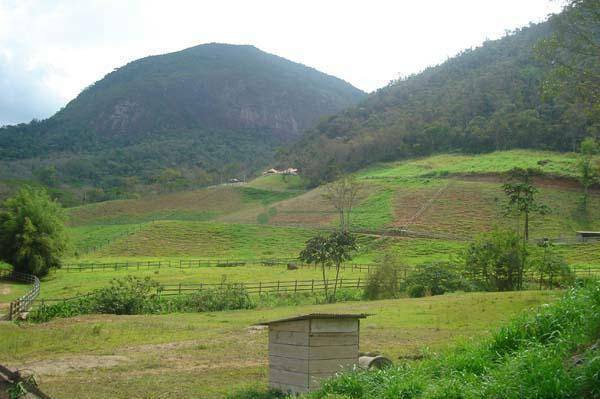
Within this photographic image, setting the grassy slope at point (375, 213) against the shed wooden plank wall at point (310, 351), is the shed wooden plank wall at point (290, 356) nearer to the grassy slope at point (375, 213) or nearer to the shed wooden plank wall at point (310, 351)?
the shed wooden plank wall at point (310, 351)

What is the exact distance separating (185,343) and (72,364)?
189 inches

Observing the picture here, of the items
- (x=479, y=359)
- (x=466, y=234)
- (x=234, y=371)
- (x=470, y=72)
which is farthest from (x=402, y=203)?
(x=470, y=72)

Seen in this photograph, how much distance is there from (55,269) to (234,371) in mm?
46791

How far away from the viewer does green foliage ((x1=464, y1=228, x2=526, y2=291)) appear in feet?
132

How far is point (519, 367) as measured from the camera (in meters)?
7.23

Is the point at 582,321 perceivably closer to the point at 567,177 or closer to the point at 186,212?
the point at 567,177

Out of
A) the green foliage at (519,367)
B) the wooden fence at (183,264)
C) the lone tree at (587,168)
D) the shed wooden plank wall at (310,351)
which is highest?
the lone tree at (587,168)

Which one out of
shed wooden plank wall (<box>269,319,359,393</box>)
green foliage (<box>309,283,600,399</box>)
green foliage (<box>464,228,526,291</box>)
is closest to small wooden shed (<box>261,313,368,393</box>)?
shed wooden plank wall (<box>269,319,359,393</box>)

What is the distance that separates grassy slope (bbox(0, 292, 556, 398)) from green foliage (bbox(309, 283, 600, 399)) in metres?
6.72

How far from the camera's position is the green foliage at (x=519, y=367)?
6.62m

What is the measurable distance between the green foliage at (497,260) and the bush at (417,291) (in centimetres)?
409

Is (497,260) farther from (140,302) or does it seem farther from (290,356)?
(290,356)

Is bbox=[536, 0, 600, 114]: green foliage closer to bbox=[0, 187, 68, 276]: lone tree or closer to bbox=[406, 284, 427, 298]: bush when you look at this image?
bbox=[406, 284, 427, 298]: bush

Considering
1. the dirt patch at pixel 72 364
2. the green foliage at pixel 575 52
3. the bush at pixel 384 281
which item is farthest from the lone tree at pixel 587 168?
the dirt patch at pixel 72 364
